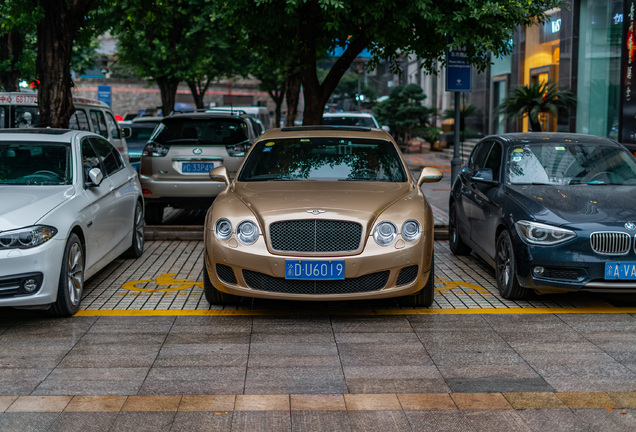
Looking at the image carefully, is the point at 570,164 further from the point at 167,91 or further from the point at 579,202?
the point at 167,91

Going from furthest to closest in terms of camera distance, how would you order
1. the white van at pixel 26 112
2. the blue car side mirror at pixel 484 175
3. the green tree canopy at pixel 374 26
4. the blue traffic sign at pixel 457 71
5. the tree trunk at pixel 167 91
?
the tree trunk at pixel 167 91 → the white van at pixel 26 112 → the blue traffic sign at pixel 457 71 → the green tree canopy at pixel 374 26 → the blue car side mirror at pixel 484 175

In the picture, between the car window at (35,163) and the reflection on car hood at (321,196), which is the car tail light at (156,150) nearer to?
the car window at (35,163)

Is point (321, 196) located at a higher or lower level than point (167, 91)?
lower

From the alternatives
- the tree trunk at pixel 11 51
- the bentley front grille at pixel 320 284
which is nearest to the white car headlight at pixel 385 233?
the bentley front grille at pixel 320 284

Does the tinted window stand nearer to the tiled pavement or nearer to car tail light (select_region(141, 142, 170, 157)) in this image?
car tail light (select_region(141, 142, 170, 157))

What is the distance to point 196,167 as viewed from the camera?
11.1 m

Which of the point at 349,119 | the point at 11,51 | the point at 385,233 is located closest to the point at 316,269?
the point at 385,233

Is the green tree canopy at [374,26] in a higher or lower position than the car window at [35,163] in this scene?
higher

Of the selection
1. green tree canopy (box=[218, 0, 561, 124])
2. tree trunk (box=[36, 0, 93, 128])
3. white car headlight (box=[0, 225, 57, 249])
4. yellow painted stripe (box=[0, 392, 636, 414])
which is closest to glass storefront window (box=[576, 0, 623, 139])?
green tree canopy (box=[218, 0, 561, 124])

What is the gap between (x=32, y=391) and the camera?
4711 millimetres

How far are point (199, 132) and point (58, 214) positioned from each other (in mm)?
5226

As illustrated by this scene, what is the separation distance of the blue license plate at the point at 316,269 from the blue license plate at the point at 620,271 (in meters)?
2.23

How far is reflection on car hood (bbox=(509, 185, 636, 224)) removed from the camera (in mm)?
6594

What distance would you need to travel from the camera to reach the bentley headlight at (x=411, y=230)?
20.3 feet
